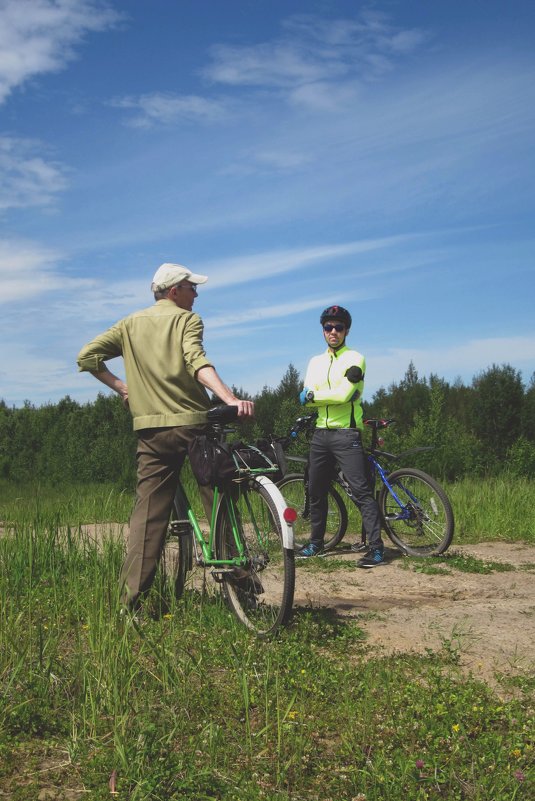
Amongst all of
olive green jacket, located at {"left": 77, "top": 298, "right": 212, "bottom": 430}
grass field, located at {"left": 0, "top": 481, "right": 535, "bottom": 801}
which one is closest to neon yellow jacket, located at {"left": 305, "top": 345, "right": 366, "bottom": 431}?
olive green jacket, located at {"left": 77, "top": 298, "right": 212, "bottom": 430}

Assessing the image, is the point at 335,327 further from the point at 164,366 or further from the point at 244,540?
the point at 244,540

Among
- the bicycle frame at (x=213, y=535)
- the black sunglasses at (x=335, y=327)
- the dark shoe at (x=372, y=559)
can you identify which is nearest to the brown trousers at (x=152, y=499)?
the bicycle frame at (x=213, y=535)

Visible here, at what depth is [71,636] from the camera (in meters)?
4.78

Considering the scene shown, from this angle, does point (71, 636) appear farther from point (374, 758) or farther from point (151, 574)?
point (374, 758)

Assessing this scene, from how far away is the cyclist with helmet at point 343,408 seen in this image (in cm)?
727

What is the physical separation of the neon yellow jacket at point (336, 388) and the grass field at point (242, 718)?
9.09ft

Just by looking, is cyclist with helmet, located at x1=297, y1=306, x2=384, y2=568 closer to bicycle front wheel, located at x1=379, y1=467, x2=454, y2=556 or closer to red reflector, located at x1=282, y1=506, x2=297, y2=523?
bicycle front wheel, located at x1=379, y1=467, x2=454, y2=556

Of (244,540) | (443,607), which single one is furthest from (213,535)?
(443,607)

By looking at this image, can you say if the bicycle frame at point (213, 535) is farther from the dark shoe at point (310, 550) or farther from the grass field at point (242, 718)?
the dark shoe at point (310, 550)

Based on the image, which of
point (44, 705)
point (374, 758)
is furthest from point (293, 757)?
point (44, 705)

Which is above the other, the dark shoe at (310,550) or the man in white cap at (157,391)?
the man in white cap at (157,391)

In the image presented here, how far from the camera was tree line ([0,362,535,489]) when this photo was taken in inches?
584

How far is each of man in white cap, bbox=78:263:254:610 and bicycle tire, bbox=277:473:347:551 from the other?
123 inches

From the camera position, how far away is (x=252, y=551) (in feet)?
16.1
